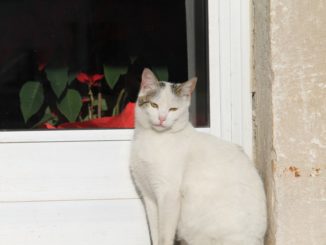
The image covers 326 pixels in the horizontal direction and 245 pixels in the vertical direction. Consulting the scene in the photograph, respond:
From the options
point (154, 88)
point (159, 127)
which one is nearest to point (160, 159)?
point (159, 127)

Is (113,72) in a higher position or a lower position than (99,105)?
higher

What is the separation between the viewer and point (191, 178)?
1994mm

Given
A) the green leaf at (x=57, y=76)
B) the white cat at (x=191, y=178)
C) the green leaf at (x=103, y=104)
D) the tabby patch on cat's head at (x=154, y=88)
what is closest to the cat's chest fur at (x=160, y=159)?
the white cat at (x=191, y=178)

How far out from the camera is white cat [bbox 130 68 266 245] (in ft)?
6.45

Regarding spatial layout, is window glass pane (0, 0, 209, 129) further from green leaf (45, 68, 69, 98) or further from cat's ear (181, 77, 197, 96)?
cat's ear (181, 77, 197, 96)

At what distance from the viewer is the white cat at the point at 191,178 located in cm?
197

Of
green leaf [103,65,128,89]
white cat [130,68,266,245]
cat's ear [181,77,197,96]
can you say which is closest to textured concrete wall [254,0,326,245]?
white cat [130,68,266,245]

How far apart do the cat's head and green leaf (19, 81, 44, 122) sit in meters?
0.45

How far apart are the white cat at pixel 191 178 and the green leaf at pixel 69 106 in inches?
13.1

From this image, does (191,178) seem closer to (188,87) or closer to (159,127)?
(159,127)

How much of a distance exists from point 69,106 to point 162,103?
18.0 inches

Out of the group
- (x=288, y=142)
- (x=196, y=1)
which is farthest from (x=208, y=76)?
(x=288, y=142)

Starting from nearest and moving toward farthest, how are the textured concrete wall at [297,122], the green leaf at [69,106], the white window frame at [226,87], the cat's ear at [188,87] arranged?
the textured concrete wall at [297,122] < the cat's ear at [188,87] < the white window frame at [226,87] < the green leaf at [69,106]

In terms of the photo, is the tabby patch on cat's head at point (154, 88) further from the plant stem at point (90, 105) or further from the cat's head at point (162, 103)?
the plant stem at point (90, 105)
